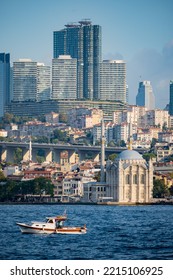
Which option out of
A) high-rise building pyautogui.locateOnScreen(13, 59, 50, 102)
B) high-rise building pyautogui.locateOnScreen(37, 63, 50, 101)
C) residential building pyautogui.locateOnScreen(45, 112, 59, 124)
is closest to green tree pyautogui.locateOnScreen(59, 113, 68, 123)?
→ residential building pyautogui.locateOnScreen(45, 112, 59, 124)

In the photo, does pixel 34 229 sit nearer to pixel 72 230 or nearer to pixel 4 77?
pixel 72 230

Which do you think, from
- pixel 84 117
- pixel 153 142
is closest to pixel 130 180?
pixel 153 142

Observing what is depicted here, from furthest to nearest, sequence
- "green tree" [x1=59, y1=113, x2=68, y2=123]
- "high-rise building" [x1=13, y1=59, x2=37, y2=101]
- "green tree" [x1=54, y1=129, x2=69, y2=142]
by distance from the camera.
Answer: "high-rise building" [x1=13, y1=59, x2=37, y2=101], "green tree" [x1=59, y1=113, x2=68, y2=123], "green tree" [x1=54, y1=129, x2=69, y2=142]

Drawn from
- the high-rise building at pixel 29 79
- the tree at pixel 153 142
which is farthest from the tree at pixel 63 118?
the tree at pixel 153 142

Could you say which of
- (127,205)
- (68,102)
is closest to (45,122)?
(68,102)

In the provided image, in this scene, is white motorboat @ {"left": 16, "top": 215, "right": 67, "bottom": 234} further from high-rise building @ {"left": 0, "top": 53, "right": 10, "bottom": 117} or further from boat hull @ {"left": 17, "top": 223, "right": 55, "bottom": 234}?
high-rise building @ {"left": 0, "top": 53, "right": 10, "bottom": 117}
